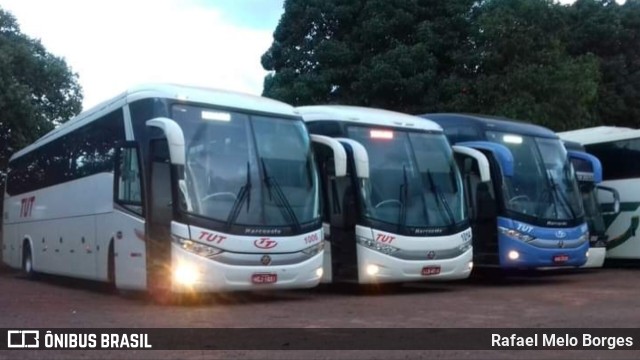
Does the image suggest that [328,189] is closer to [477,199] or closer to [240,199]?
[240,199]

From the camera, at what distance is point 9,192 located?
21.0 metres

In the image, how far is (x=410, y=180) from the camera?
13.5 meters

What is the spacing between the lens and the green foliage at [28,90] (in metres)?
22.8

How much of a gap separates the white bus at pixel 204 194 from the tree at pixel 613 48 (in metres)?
20.3

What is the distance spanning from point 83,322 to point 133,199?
9.07ft

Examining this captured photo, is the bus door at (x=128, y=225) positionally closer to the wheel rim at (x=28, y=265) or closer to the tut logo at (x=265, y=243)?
the tut logo at (x=265, y=243)

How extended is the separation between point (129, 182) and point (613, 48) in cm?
2510

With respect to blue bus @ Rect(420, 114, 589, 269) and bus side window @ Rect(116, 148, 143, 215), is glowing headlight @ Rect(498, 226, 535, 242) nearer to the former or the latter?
blue bus @ Rect(420, 114, 589, 269)

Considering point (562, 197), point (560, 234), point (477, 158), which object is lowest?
point (560, 234)

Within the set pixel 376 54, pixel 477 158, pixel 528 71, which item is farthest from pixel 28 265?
pixel 528 71

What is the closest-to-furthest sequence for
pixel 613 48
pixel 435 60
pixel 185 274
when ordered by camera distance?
pixel 185 274, pixel 435 60, pixel 613 48

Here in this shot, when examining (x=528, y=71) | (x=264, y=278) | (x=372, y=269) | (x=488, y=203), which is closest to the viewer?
(x=264, y=278)
